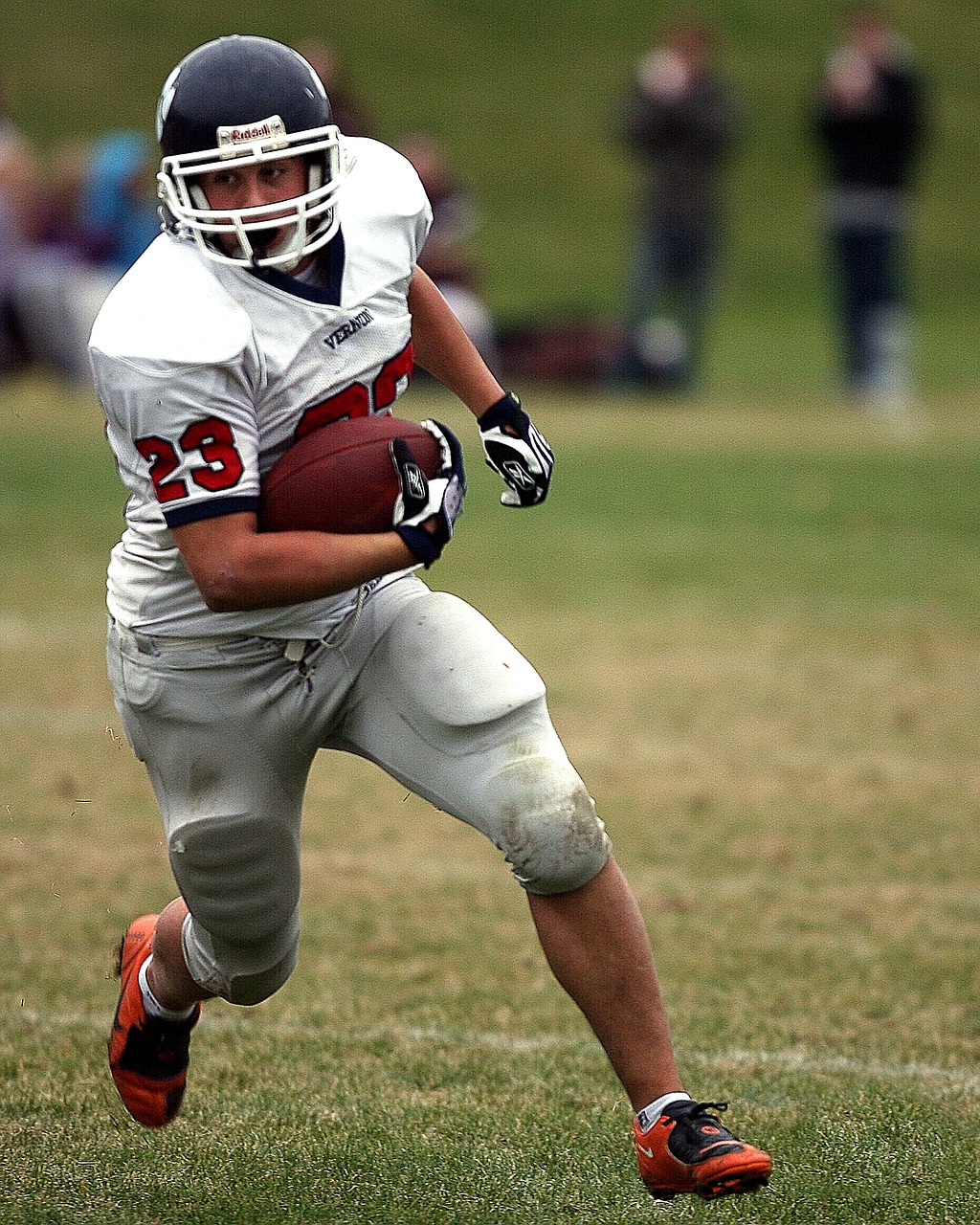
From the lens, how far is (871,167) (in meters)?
13.3

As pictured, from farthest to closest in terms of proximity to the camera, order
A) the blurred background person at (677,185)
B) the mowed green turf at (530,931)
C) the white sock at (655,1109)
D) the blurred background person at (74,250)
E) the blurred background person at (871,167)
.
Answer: the blurred background person at (677,185) → the blurred background person at (74,250) → the blurred background person at (871,167) → the mowed green turf at (530,931) → the white sock at (655,1109)

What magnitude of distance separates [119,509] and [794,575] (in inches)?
134

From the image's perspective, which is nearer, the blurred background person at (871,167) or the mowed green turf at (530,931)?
the mowed green turf at (530,931)

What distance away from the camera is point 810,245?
27.1 metres

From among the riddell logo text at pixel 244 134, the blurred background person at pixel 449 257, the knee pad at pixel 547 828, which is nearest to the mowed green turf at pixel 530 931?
the knee pad at pixel 547 828

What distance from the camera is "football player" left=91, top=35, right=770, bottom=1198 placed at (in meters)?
2.98

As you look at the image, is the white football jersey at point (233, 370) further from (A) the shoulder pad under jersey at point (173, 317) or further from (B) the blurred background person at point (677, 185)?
(B) the blurred background person at point (677, 185)

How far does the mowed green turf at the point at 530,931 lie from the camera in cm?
331

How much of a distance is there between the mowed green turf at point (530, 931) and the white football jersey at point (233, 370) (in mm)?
936

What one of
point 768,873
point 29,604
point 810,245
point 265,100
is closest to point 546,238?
point 810,245

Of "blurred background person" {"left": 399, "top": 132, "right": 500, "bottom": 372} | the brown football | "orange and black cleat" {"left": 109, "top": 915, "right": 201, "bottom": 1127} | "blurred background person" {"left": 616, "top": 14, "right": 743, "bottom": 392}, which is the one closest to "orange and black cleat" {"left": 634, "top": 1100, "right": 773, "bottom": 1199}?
"orange and black cleat" {"left": 109, "top": 915, "right": 201, "bottom": 1127}

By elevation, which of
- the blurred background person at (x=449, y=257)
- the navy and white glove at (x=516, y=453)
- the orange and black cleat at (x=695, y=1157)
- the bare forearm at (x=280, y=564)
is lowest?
the blurred background person at (x=449, y=257)

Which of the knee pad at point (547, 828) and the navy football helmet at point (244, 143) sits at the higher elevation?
the navy football helmet at point (244, 143)

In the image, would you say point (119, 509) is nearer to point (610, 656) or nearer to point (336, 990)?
point (610, 656)
